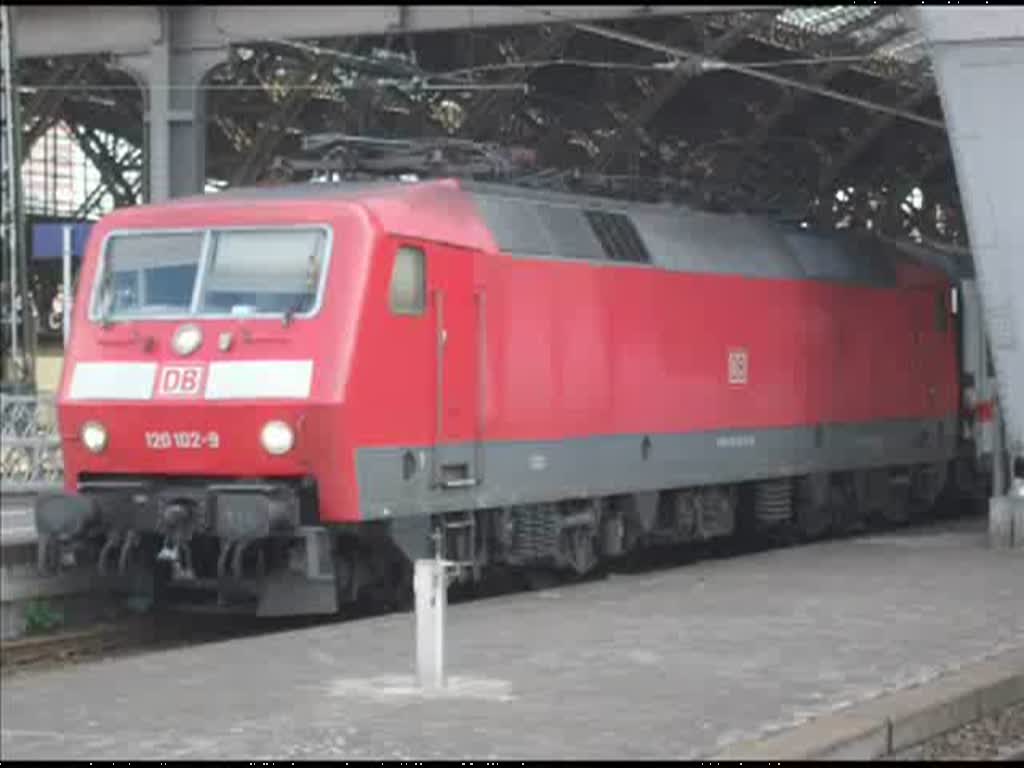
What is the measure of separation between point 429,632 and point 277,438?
12.3 ft

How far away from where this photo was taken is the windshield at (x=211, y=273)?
1389cm

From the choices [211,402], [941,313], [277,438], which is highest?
[941,313]

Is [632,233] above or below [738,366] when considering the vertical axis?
above

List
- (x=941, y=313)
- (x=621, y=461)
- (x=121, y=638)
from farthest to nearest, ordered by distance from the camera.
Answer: (x=941, y=313) → (x=621, y=461) → (x=121, y=638)

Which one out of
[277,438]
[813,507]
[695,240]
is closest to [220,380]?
[277,438]

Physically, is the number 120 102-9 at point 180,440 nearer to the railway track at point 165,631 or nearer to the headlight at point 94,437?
the headlight at point 94,437

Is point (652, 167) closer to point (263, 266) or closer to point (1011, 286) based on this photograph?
point (1011, 286)

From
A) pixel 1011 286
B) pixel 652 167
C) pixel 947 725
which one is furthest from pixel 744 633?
pixel 652 167

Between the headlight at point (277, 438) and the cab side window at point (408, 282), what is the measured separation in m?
1.19

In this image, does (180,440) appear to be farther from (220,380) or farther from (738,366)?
(738,366)

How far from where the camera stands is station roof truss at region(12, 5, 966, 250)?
113ft

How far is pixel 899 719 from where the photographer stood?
931 centimetres

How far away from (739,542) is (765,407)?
2407 mm

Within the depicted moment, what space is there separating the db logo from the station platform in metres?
2.22
